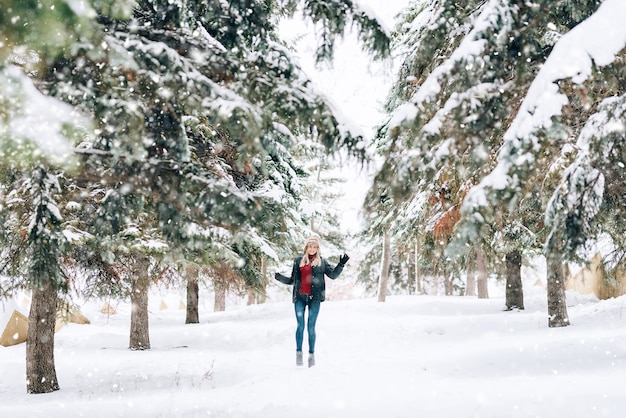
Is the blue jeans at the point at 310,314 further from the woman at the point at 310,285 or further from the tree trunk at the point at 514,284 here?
the tree trunk at the point at 514,284

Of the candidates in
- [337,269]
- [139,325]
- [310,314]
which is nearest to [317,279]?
[337,269]

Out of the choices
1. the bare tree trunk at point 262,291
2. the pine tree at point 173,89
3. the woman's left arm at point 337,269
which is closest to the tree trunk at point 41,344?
the pine tree at point 173,89

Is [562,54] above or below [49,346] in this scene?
above

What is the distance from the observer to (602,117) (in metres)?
3.83

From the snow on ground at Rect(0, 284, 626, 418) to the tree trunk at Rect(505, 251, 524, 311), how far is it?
504 mm

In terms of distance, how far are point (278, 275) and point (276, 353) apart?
3006 millimetres

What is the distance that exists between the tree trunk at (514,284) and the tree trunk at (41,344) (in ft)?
40.8

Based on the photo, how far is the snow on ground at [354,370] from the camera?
5543mm

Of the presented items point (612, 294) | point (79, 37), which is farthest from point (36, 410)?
point (612, 294)

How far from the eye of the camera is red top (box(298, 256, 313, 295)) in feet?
25.5

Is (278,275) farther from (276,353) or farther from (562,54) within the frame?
(562,54)

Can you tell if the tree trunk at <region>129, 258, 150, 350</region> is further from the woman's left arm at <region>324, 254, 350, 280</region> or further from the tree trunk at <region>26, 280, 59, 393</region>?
the woman's left arm at <region>324, 254, 350, 280</region>

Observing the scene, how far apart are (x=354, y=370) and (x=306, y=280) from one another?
1647mm

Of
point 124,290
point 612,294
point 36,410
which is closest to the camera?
point 36,410
